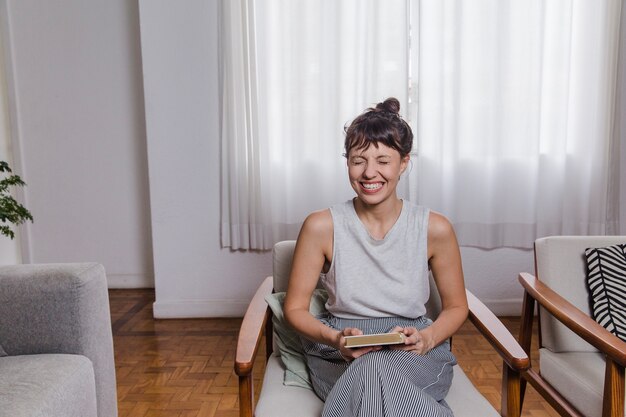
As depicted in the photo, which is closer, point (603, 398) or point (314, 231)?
point (603, 398)

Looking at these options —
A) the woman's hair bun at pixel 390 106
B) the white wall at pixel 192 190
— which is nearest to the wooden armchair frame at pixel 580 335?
the woman's hair bun at pixel 390 106

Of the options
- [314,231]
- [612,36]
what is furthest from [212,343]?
[612,36]

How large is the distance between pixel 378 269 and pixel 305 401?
374mm

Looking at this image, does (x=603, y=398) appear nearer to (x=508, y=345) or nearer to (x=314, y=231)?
(x=508, y=345)

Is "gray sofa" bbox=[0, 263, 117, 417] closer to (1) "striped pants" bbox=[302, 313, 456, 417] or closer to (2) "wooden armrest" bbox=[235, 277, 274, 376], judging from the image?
(2) "wooden armrest" bbox=[235, 277, 274, 376]

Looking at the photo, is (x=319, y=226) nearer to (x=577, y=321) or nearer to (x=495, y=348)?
(x=495, y=348)

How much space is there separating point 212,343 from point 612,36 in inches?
104

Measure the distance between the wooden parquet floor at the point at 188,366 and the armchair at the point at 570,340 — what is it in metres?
0.54

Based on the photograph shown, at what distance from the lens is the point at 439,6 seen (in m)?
2.69

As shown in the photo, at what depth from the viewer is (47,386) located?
1.26 meters

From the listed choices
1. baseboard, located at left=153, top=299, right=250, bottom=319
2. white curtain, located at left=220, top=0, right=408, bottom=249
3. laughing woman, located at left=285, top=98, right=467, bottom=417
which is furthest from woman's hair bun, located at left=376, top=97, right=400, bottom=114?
baseboard, located at left=153, top=299, right=250, bottom=319

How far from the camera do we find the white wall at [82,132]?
3.51m

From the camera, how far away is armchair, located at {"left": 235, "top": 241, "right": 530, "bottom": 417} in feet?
3.67

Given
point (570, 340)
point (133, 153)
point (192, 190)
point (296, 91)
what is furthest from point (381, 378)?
point (133, 153)
